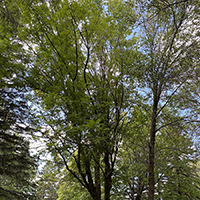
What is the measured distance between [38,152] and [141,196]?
21.7 ft

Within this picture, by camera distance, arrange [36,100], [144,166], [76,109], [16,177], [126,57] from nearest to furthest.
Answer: [76,109] → [36,100] → [126,57] → [144,166] → [16,177]

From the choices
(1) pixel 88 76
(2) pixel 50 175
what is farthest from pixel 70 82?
(2) pixel 50 175

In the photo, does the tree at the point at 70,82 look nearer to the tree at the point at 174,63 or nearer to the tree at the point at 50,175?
the tree at the point at 50,175

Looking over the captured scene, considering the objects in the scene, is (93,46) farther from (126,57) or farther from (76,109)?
(76,109)

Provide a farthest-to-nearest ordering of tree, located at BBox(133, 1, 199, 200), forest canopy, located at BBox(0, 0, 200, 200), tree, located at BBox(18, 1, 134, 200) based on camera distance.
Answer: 1. tree, located at BBox(133, 1, 199, 200)
2. forest canopy, located at BBox(0, 0, 200, 200)
3. tree, located at BBox(18, 1, 134, 200)

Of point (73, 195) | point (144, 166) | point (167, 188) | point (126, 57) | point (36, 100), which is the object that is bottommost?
point (73, 195)

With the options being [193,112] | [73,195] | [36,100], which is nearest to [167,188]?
[193,112]

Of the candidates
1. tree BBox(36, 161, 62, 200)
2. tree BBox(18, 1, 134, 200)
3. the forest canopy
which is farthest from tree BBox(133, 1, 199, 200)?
tree BBox(36, 161, 62, 200)

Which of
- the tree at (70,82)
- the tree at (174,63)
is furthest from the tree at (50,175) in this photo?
the tree at (174,63)

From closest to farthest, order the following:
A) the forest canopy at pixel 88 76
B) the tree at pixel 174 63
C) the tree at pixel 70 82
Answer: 1. the tree at pixel 70 82
2. the forest canopy at pixel 88 76
3. the tree at pixel 174 63

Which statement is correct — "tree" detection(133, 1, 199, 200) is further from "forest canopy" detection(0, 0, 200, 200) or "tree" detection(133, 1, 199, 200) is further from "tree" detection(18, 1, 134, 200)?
"tree" detection(18, 1, 134, 200)

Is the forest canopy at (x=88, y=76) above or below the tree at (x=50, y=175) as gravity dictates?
above

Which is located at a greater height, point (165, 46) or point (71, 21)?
point (165, 46)

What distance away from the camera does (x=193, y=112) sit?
246 inches
